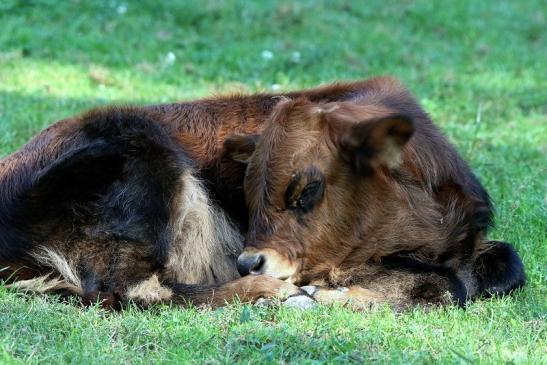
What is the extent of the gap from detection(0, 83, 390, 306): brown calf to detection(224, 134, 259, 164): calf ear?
0.43 ft

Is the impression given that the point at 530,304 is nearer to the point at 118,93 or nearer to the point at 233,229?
the point at 233,229

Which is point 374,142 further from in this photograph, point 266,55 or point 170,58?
point 170,58

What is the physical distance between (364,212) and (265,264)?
69 cm

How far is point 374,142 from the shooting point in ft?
19.0

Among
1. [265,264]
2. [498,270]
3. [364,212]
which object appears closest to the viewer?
[265,264]

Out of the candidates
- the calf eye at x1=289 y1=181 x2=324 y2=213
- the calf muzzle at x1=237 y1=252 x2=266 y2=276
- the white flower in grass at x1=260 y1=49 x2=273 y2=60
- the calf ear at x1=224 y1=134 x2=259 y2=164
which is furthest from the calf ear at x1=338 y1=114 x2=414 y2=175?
the white flower in grass at x1=260 y1=49 x2=273 y2=60

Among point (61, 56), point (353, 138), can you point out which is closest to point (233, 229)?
point (353, 138)

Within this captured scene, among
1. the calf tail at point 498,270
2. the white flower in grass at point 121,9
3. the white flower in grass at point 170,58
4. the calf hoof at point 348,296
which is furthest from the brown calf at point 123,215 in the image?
the white flower in grass at point 121,9

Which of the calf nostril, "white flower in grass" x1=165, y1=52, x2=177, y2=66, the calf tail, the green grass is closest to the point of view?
the green grass

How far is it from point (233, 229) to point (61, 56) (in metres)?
6.51

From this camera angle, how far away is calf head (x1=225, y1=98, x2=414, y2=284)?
580 cm

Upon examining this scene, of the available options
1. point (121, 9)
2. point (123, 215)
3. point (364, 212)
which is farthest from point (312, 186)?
point (121, 9)

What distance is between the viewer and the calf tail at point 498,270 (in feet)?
20.1

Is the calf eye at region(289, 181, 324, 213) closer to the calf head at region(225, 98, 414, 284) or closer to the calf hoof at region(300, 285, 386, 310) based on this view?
the calf head at region(225, 98, 414, 284)
